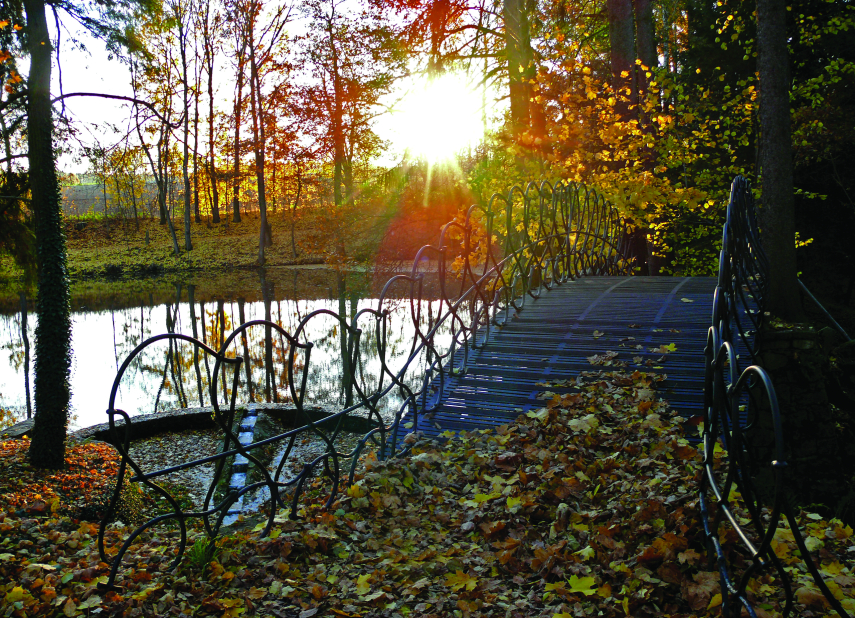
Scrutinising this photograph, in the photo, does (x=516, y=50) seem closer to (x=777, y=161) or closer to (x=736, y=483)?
(x=777, y=161)

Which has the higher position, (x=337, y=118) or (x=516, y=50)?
(x=337, y=118)

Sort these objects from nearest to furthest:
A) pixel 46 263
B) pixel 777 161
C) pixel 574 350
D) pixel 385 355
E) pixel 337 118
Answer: pixel 574 350 < pixel 777 161 < pixel 46 263 < pixel 385 355 < pixel 337 118

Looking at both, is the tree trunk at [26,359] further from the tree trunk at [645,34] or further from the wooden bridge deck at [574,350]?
the tree trunk at [645,34]

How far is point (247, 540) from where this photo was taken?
9.45ft

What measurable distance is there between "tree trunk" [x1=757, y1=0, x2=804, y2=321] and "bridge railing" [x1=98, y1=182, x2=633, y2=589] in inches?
81.6

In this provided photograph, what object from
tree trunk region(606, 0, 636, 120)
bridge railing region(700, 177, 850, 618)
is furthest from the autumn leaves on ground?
tree trunk region(606, 0, 636, 120)

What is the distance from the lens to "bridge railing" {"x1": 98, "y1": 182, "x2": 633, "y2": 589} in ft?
9.13

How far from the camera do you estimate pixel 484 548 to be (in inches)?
110

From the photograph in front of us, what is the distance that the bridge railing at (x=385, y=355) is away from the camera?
9.13ft

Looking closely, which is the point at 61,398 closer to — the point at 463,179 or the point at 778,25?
the point at 778,25

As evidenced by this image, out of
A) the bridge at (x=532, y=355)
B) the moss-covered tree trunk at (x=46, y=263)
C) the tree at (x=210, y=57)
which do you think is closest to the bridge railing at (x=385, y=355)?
the bridge at (x=532, y=355)

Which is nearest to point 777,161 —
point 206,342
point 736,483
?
point 736,483

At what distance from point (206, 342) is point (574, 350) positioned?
11.8 meters

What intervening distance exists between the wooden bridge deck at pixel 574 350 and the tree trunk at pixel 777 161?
927mm
